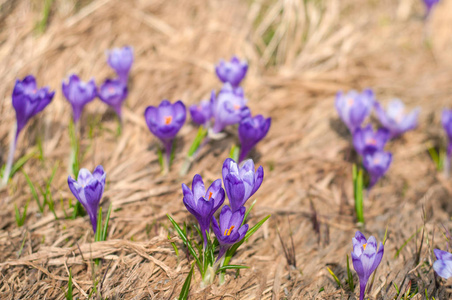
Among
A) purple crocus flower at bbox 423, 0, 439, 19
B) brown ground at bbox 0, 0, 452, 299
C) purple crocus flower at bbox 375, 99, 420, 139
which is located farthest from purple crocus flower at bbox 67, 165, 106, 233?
purple crocus flower at bbox 423, 0, 439, 19

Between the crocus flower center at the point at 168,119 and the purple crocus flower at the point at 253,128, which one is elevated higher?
the crocus flower center at the point at 168,119

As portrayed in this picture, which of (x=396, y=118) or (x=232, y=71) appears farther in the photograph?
(x=396, y=118)

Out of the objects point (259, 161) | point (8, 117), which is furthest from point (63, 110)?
point (259, 161)

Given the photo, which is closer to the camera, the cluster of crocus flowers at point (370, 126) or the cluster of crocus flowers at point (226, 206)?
the cluster of crocus flowers at point (226, 206)

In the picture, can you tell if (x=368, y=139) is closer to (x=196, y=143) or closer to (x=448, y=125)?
(x=448, y=125)

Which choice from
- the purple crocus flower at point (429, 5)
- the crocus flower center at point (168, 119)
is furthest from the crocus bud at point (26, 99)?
the purple crocus flower at point (429, 5)

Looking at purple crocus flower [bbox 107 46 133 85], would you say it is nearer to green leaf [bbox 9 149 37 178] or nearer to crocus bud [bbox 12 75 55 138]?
crocus bud [bbox 12 75 55 138]

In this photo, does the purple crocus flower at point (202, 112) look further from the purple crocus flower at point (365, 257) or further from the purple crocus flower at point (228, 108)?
the purple crocus flower at point (365, 257)

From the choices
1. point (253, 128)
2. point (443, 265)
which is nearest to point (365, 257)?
point (443, 265)
